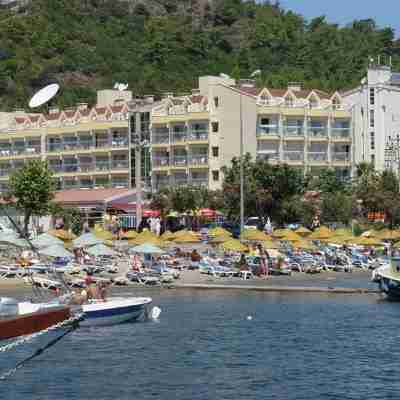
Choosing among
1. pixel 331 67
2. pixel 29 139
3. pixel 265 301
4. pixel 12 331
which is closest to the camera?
pixel 12 331

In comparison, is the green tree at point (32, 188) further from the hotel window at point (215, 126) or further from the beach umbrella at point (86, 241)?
the hotel window at point (215, 126)

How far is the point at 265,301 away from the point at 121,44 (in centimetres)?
14526

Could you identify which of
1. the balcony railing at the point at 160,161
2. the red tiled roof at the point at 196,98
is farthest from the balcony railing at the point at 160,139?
the red tiled roof at the point at 196,98

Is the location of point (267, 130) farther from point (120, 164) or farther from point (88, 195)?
point (88, 195)

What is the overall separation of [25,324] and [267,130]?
89.3 m

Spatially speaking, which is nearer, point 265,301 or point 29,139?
point 265,301

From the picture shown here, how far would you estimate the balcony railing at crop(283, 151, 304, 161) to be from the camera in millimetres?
117562

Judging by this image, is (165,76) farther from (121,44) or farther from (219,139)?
(219,139)

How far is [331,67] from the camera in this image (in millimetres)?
190250

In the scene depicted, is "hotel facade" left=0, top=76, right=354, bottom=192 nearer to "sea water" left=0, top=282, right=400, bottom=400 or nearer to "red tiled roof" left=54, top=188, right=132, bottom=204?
"red tiled roof" left=54, top=188, right=132, bottom=204

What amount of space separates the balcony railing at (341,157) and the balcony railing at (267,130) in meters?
6.93

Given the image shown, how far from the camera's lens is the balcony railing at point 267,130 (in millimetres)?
116688

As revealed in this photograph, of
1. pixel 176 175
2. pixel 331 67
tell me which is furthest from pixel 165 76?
pixel 176 175

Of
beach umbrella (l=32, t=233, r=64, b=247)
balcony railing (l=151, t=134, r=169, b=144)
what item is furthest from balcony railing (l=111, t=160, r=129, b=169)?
beach umbrella (l=32, t=233, r=64, b=247)
